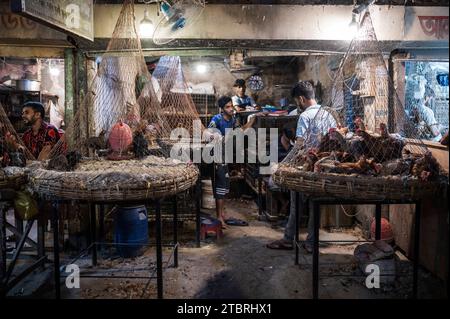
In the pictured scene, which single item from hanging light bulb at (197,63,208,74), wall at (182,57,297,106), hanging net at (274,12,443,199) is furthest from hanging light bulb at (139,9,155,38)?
hanging light bulb at (197,63,208,74)

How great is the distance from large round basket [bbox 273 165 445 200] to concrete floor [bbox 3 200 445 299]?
4.66 ft

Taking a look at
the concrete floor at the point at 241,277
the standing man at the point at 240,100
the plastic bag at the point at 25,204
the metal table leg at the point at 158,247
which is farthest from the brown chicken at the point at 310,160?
the standing man at the point at 240,100

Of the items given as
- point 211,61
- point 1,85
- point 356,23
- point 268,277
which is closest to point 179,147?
→ point 268,277

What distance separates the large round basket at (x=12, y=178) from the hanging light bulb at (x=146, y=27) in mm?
3043

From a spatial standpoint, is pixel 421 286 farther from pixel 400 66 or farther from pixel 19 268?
pixel 19 268

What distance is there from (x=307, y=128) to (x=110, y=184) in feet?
9.52

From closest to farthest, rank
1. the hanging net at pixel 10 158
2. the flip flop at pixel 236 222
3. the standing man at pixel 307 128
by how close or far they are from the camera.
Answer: the hanging net at pixel 10 158 < the standing man at pixel 307 128 < the flip flop at pixel 236 222

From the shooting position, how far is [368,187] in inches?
142

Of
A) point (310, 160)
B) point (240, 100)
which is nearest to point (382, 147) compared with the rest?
point (310, 160)

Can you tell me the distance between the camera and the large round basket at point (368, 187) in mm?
3592

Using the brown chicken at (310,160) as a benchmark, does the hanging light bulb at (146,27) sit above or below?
above

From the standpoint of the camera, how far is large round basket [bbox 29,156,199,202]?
3559 millimetres

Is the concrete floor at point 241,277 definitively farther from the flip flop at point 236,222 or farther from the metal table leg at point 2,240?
the flip flop at point 236,222

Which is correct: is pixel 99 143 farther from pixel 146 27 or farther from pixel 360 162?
pixel 360 162
